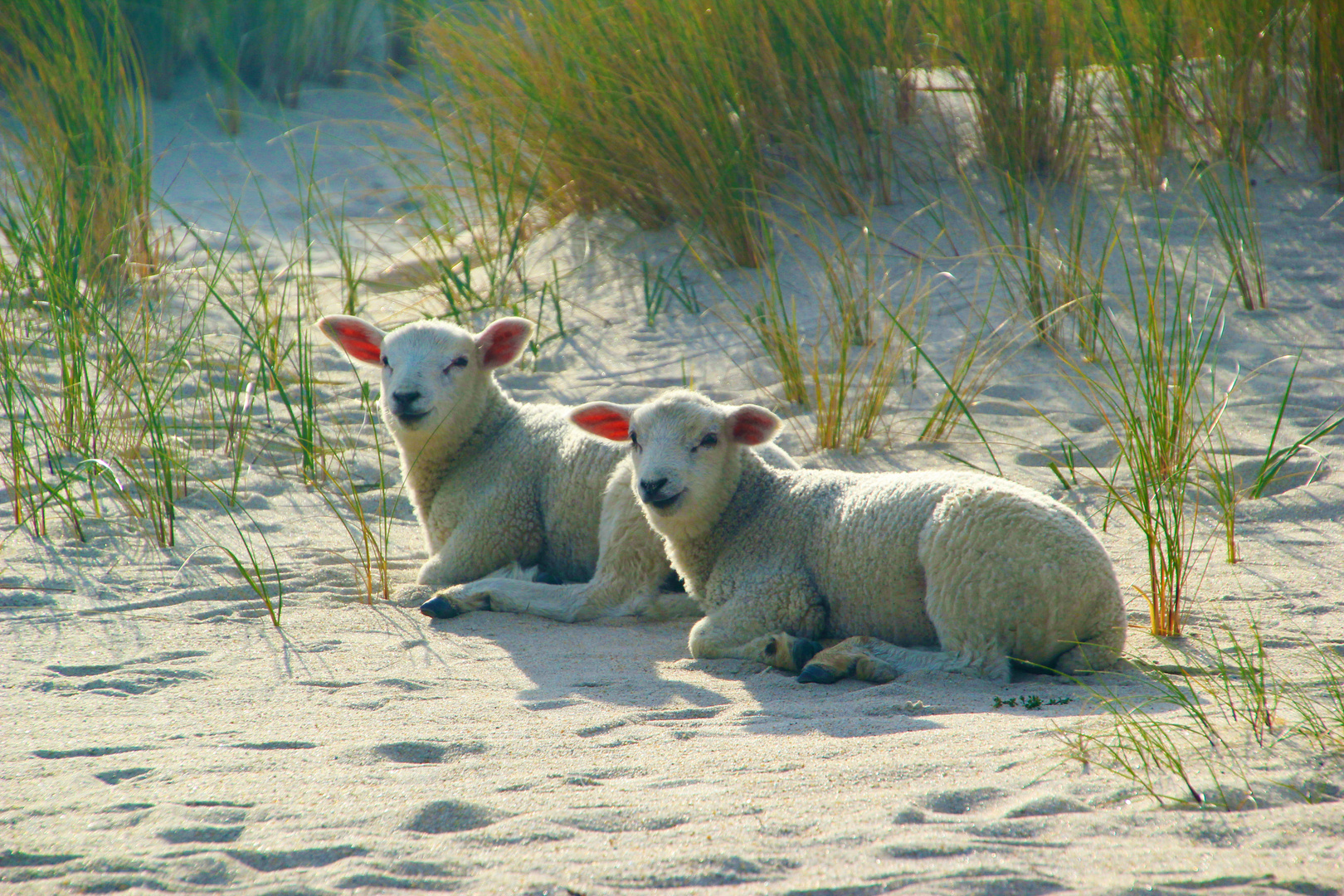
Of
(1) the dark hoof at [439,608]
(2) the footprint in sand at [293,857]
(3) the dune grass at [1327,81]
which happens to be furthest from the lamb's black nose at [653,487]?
(3) the dune grass at [1327,81]

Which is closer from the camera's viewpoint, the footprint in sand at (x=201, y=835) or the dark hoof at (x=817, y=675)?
the footprint in sand at (x=201, y=835)

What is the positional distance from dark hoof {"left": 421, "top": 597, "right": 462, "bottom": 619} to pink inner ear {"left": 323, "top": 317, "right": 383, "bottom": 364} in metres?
1.26

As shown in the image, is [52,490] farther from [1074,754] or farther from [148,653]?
[1074,754]

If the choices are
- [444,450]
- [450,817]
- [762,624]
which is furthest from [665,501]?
[450,817]

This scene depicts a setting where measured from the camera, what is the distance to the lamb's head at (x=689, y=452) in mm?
3844

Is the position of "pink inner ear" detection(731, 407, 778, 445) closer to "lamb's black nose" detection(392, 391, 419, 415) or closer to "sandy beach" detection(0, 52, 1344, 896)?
"sandy beach" detection(0, 52, 1344, 896)

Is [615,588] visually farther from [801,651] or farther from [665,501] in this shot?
[801,651]

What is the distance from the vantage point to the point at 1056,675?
11.2 feet

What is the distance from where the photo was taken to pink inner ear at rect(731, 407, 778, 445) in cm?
393

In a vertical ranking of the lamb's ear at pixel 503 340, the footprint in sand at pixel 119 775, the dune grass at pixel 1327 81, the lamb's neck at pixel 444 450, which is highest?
the dune grass at pixel 1327 81

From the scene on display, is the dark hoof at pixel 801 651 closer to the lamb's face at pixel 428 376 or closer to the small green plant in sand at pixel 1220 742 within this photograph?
the small green plant in sand at pixel 1220 742

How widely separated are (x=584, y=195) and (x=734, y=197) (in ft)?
4.26

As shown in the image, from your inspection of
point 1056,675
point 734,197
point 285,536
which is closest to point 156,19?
point 734,197

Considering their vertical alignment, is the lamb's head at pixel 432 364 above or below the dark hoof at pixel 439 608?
above
